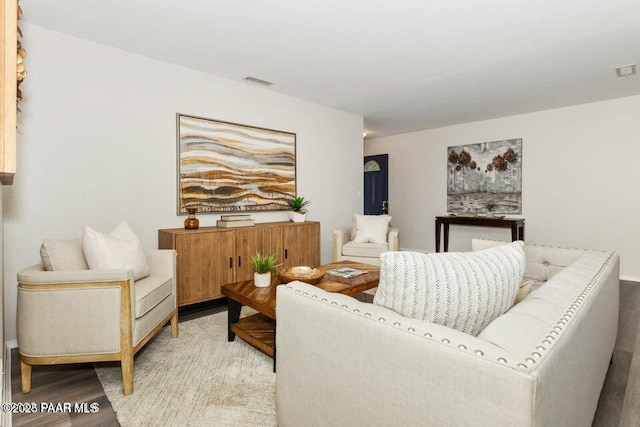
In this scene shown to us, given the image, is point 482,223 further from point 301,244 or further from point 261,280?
point 261,280

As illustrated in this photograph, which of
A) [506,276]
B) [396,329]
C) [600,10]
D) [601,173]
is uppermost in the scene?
[600,10]

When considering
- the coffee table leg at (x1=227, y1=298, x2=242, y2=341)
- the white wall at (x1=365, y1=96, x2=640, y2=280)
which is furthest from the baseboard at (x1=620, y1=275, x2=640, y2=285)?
the coffee table leg at (x1=227, y1=298, x2=242, y2=341)

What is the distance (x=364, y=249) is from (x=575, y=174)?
3298 millimetres

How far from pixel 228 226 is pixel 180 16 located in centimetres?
189

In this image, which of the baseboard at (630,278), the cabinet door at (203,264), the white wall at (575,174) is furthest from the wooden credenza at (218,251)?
the baseboard at (630,278)

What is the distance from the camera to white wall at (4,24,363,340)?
2.55 meters

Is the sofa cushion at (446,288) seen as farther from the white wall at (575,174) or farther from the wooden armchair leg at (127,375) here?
the white wall at (575,174)

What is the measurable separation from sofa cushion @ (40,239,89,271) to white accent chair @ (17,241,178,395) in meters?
0.10

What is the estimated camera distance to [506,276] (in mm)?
1161

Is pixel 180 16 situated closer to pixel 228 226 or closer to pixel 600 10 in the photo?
pixel 228 226

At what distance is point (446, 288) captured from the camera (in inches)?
40.9

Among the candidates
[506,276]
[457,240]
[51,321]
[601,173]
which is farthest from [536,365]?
[457,240]

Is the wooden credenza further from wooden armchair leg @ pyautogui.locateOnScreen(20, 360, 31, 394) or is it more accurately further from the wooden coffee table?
wooden armchair leg @ pyautogui.locateOnScreen(20, 360, 31, 394)

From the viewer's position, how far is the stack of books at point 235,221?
353 cm
